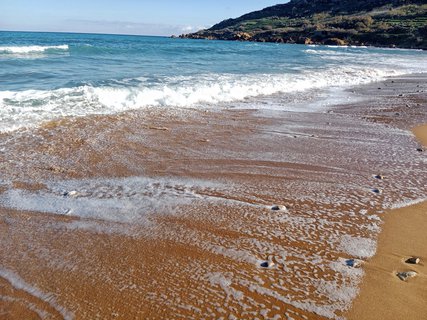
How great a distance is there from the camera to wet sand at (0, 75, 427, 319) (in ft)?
9.78

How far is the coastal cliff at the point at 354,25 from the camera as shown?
74.2 m

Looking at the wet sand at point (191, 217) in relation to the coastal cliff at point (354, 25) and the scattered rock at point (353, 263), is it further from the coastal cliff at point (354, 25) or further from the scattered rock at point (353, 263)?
the coastal cliff at point (354, 25)

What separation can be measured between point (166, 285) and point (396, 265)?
2163 mm

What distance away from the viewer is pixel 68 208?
4.42 meters

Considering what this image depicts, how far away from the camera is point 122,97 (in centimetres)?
1094

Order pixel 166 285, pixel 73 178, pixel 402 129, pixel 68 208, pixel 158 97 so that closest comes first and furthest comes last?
pixel 166 285
pixel 68 208
pixel 73 178
pixel 402 129
pixel 158 97

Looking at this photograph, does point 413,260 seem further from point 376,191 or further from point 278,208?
point 376,191

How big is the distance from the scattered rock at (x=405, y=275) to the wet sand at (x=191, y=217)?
33 cm

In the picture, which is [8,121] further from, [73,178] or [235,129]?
[235,129]

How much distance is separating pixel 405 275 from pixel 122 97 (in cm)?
929

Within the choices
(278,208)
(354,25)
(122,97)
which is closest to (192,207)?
(278,208)

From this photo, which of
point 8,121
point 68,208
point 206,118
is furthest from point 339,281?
point 8,121

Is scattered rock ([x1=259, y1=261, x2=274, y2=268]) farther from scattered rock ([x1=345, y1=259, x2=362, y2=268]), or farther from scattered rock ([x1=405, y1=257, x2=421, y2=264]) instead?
scattered rock ([x1=405, y1=257, x2=421, y2=264])

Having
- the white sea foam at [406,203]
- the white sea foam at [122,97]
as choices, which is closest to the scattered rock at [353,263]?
the white sea foam at [406,203]
